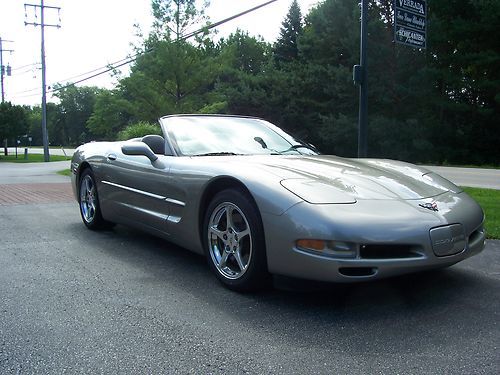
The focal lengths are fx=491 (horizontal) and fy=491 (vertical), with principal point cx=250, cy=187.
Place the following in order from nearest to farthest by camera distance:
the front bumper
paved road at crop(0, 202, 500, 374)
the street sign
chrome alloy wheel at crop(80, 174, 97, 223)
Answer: paved road at crop(0, 202, 500, 374) → the front bumper → chrome alloy wheel at crop(80, 174, 97, 223) → the street sign

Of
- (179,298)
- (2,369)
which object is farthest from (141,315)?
(2,369)

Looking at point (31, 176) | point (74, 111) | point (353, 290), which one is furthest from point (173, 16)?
point (74, 111)

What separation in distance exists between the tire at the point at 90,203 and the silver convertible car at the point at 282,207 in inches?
29.3

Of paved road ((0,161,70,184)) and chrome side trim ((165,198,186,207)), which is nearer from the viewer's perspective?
chrome side trim ((165,198,186,207))

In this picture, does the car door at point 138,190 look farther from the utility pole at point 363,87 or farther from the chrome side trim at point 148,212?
the utility pole at point 363,87

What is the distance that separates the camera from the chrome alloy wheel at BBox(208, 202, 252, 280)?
339 cm

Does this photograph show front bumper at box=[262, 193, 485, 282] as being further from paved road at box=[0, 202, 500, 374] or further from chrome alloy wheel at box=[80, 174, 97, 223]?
chrome alloy wheel at box=[80, 174, 97, 223]

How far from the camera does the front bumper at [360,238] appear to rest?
9.47ft

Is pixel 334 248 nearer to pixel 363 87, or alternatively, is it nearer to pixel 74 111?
pixel 363 87

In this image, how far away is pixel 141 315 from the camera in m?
3.04

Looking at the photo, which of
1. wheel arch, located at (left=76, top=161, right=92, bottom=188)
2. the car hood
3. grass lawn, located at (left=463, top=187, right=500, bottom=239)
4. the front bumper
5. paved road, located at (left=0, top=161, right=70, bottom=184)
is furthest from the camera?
paved road, located at (left=0, top=161, right=70, bottom=184)

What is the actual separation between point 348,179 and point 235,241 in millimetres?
908

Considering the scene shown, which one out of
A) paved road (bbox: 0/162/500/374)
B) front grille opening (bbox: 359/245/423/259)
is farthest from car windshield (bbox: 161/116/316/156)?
front grille opening (bbox: 359/245/423/259)

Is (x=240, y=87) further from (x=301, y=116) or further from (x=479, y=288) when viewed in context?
(x=479, y=288)
